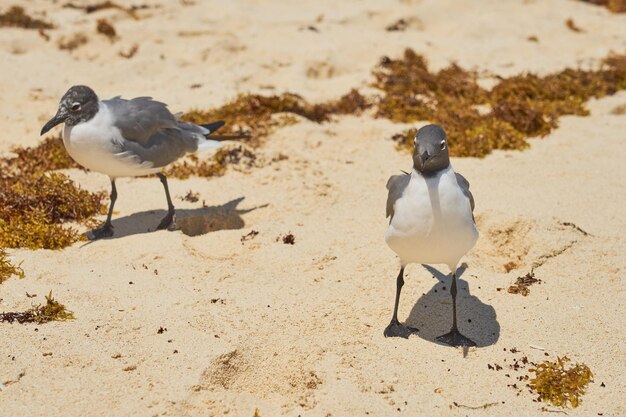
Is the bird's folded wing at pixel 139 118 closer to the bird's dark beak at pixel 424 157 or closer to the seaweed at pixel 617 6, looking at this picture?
the bird's dark beak at pixel 424 157

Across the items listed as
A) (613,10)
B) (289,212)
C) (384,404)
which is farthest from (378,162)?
(613,10)

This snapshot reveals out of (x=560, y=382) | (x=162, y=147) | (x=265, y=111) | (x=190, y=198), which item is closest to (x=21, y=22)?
(x=265, y=111)

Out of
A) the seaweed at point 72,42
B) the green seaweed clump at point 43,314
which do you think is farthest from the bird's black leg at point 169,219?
the seaweed at point 72,42

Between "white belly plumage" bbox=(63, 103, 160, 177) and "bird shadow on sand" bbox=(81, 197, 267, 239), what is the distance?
0.74 metres

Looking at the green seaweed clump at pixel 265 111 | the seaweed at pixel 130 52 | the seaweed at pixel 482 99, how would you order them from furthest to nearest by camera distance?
the seaweed at pixel 130 52
the green seaweed clump at pixel 265 111
the seaweed at pixel 482 99

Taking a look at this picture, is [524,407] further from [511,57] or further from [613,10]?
[613,10]

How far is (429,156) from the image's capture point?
5059 mm

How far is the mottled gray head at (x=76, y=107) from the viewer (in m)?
7.39

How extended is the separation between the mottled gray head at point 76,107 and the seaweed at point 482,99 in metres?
4.55

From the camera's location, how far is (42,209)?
25.4 feet

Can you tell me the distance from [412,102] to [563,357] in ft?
21.4

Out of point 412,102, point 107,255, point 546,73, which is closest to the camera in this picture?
point 107,255

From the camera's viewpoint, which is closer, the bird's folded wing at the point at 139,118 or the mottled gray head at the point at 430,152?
the mottled gray head at the point at 430,152

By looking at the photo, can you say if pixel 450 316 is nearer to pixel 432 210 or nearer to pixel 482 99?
pixel 432 210
